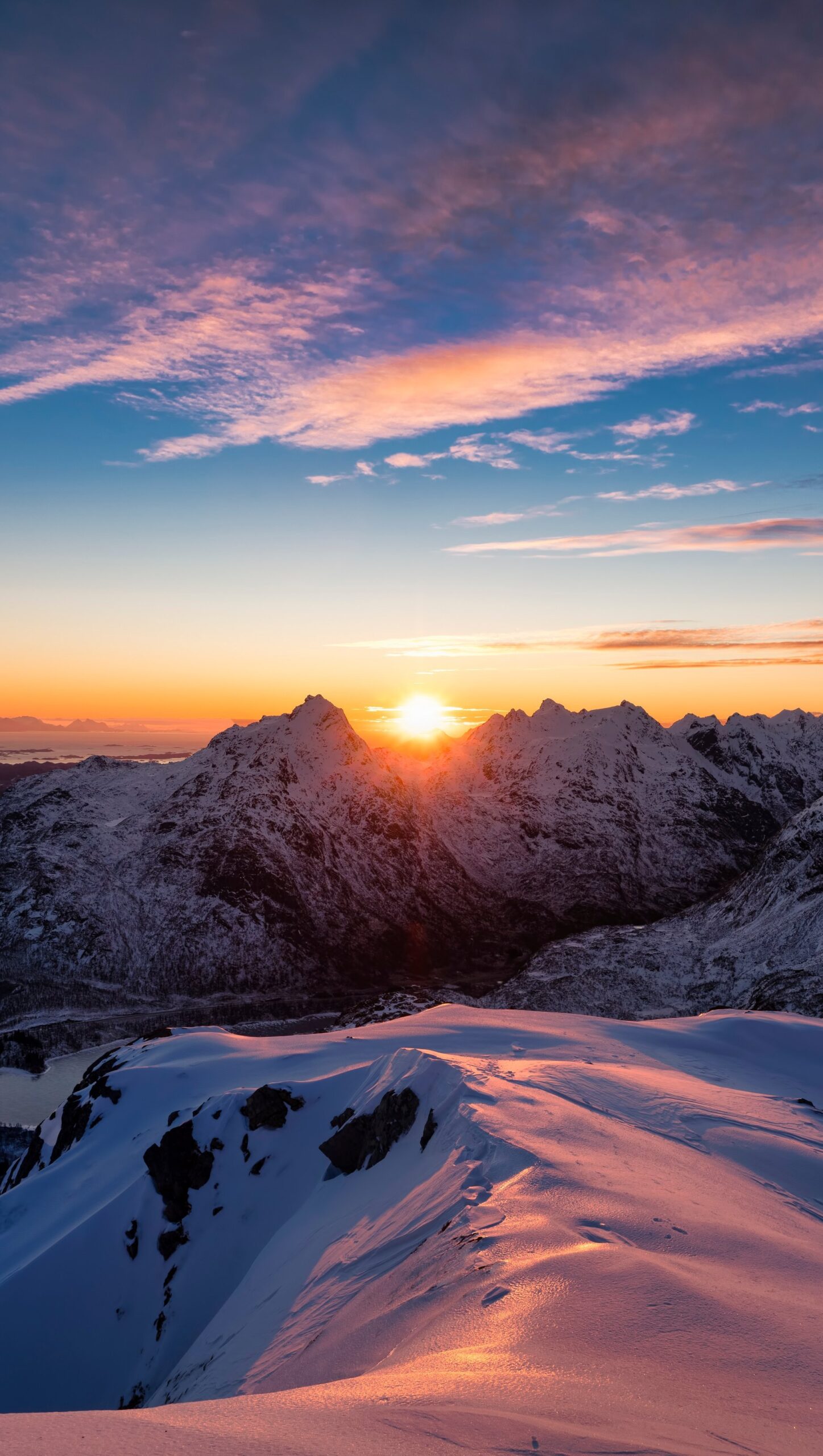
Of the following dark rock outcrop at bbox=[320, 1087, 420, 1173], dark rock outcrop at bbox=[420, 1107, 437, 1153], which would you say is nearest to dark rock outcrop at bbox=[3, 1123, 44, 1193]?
dark rock outcrop at bbox=[320, 1087, 420, 1173]

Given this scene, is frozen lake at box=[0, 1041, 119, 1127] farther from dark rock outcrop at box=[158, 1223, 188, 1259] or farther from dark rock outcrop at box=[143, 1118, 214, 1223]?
dark rock outcrop at box=[158, 1223, 188, 1259]

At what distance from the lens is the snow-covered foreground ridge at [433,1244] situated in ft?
38.7

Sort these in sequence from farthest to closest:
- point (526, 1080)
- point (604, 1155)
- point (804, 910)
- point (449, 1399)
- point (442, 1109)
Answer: point (804, 910), point (526, 1080), point (442, 1109), point (604, 1155), point (449, 1399)

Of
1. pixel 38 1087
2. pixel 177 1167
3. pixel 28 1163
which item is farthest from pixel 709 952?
pixel 38 1087

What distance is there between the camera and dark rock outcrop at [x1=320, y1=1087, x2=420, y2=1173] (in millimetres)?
37594

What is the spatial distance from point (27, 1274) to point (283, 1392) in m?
41.7

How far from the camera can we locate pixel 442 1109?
1382 inches

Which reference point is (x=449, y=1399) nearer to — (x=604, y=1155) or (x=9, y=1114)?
(x=604, y=1155)

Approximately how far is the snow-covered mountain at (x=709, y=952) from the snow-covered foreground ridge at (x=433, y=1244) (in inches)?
3342

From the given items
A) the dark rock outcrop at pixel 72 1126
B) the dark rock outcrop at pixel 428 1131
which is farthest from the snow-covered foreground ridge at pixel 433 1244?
the dark rock outcrop at pixel 72 1126

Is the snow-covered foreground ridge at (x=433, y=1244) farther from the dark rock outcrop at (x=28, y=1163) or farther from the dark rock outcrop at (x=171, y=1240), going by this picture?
the dark rock outcrop at (x=28, y=1163)

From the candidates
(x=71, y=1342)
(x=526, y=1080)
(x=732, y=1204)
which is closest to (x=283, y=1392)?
(x=732, y=1204)

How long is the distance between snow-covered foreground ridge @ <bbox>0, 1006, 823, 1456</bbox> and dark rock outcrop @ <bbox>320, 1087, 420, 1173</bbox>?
14 centimetres

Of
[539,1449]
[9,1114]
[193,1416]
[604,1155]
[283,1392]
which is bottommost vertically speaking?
[9,1114]
